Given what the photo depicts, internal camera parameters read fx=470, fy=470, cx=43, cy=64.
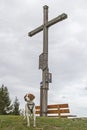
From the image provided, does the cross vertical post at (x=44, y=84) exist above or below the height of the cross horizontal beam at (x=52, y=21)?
below

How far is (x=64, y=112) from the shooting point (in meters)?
30.9

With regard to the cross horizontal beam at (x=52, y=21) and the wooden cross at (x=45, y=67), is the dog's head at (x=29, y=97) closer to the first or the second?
the wooden cross at (x=45, y=67)

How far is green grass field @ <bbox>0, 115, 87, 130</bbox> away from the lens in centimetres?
2395

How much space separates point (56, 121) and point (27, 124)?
218 centimetres

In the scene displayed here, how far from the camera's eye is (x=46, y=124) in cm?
2480

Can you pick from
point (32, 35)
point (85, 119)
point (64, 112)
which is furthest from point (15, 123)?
point (32, 35)

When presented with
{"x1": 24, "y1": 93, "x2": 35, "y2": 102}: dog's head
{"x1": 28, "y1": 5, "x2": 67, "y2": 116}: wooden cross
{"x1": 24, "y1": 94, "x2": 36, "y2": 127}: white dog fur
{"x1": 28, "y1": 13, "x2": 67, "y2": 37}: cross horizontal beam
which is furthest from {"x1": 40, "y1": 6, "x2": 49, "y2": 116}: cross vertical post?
{"x1": 24, "y1": 93, "x2": 35, "y2": 102}: dog's head

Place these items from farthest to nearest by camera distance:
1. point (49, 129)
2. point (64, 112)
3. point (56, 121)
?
point (64, 112) < point (56, 121) < point (49, 129)

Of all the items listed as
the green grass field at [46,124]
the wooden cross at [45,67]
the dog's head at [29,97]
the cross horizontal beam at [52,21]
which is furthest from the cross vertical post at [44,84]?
the dog's head at [29,97]

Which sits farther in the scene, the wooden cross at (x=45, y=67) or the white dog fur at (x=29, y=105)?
the wooden cross at (x=45, y=67)

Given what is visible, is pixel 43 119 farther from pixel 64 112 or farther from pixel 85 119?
pixel 64 112

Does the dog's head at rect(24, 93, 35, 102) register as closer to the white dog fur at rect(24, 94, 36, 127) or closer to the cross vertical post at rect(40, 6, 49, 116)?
the white dog fur at rect(24, 94, 36, 127)

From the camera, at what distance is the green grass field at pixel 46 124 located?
24.0m

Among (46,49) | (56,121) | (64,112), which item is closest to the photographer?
(56,121)
